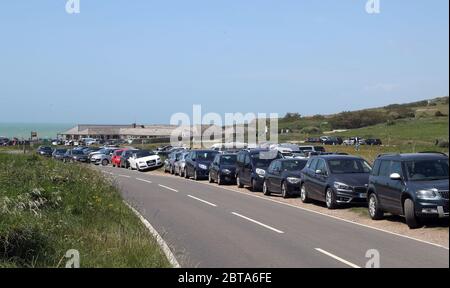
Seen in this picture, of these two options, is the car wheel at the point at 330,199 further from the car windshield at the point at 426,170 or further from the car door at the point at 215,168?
the car door at the point at 215,168

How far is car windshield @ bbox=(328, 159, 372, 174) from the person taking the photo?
64.3ft

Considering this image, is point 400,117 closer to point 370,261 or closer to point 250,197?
point 250,197

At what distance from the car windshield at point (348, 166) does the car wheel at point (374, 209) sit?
3288 millimetres

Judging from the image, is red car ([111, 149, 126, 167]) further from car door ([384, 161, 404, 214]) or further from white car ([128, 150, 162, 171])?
car door ([384, 161, 404, 214])

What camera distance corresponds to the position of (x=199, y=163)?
3600 cm

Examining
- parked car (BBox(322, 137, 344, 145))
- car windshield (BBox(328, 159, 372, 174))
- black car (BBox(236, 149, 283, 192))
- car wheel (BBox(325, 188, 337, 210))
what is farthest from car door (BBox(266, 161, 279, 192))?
parked car (BBox(322, 137, 344, 145))

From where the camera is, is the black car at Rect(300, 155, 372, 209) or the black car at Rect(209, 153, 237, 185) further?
the black car at Rect(209, 153, 237, 185)

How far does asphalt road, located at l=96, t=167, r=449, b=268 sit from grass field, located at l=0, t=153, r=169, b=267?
787mm

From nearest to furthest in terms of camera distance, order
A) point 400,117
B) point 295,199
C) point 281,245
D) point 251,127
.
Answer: point 281,245 → point 295,199 → point 251,127 → point 400,117

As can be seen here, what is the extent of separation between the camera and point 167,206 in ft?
66.4

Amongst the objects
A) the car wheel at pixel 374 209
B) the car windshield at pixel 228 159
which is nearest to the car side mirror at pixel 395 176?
the car wheel at pixel 374 209
